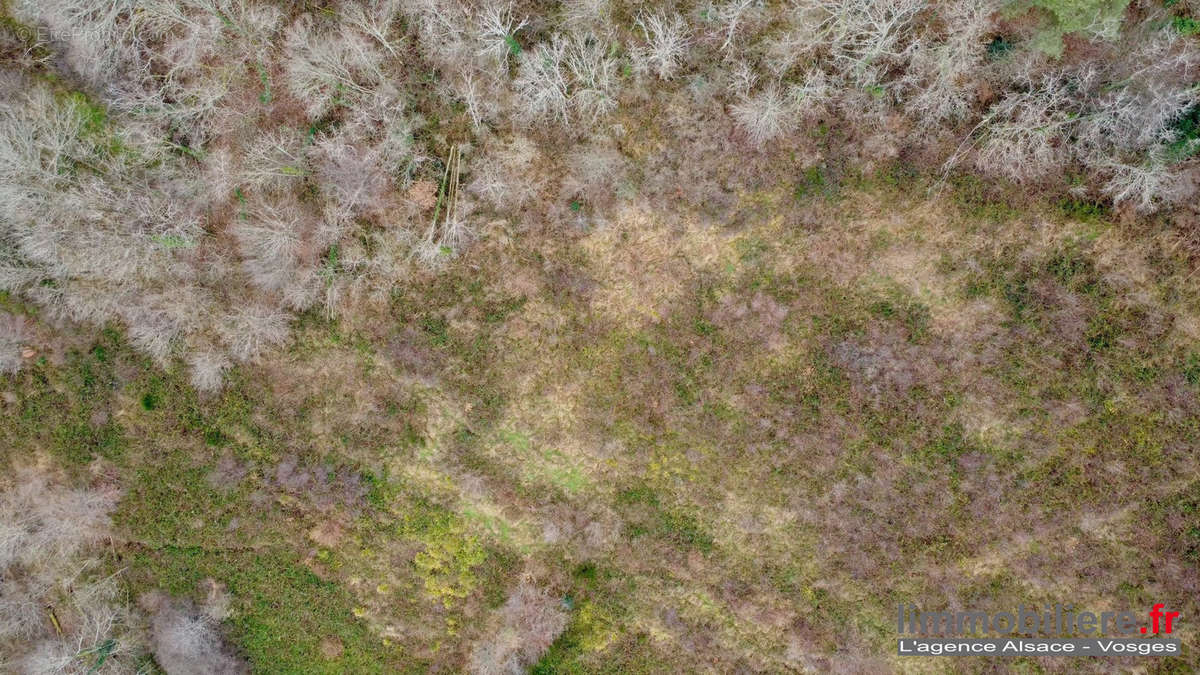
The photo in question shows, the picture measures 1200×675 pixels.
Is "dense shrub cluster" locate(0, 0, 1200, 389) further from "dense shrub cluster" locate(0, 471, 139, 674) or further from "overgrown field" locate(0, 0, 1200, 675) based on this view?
"dense shrub cluster" locate(0, 471, 139, 674)

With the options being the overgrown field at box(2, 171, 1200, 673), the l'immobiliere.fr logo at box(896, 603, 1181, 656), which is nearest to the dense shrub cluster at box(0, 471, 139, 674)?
the overgrown field at box(2, 171, 1200, 673)

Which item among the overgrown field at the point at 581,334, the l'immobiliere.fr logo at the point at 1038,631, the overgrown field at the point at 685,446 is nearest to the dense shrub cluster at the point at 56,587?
the overgrown field at the point at 581,334

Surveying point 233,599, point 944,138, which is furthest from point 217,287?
point 944,138

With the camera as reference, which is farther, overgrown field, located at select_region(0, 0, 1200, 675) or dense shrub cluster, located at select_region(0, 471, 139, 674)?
dense shrub cluster, located at select_region(0, 471, 139, 674)

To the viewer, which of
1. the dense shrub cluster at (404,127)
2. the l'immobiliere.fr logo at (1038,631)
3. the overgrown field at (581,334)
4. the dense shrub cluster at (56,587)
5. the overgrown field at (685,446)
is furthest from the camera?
the dense shrub cluster at (56,587)

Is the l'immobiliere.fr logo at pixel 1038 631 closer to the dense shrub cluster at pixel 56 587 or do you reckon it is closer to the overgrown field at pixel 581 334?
the overgrown field at pixel 581 334
